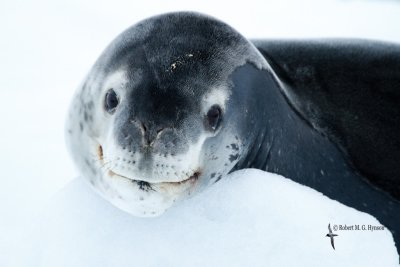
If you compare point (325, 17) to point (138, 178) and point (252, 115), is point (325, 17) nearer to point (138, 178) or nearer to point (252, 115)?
point (252, 115)

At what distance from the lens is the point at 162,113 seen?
4.72 feet

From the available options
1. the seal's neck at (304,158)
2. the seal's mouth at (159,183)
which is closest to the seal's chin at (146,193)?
the seal's mouth at (159,183)

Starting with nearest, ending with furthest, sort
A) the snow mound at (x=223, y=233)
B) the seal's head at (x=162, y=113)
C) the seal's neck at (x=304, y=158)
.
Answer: the seal's head at (x=162, y=113)
the snow mound at (x=223, y=233)
the seal's neck at (x=304, y=158)

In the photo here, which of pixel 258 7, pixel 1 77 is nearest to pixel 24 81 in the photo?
pixel 1 77

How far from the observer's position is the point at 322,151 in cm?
201

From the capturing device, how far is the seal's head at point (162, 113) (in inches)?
56.2

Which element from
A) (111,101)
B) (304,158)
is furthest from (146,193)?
(304,158)

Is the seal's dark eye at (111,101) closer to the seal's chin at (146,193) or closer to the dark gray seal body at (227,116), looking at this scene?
the dark gray seal body at (227,116)

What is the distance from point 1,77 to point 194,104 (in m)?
2.53

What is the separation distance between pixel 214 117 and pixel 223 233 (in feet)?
1.12

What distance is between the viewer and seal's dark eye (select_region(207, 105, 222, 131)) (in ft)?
5.19

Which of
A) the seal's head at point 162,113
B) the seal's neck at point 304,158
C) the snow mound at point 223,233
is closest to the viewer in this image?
the seal's head at point 162,113

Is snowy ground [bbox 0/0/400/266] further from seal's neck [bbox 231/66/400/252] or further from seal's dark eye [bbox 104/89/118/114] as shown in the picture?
seal's dark eye [bbox 104/89/118/114]

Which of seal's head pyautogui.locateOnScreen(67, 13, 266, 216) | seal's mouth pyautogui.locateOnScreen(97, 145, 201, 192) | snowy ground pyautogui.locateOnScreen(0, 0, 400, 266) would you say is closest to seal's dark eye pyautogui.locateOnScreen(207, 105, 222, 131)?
seal's head pyautogui.locateOnScreen(67, 13, 266, 216)
